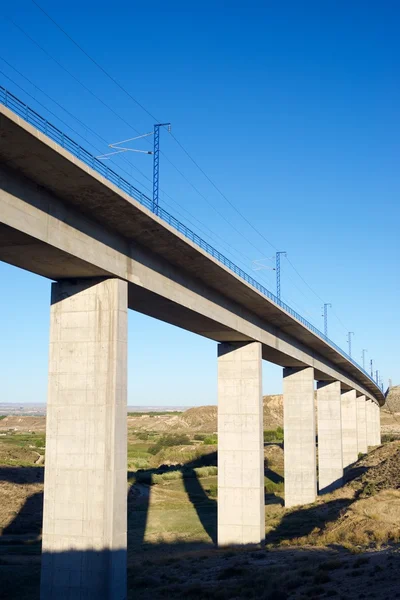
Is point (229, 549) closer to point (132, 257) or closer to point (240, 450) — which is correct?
point (240, 450)

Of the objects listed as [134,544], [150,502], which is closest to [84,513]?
[134,544]

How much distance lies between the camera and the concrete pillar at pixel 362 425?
83.5 m

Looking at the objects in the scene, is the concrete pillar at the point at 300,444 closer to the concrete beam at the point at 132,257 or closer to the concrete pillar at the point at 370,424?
the concrete beam at the point at 132,257

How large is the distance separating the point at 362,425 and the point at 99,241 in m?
72.9

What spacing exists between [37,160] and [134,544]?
2280 cm

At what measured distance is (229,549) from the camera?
105 ft

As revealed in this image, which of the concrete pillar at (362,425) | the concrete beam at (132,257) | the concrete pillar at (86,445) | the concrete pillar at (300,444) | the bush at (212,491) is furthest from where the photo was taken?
the concrete pillar at (362,425)

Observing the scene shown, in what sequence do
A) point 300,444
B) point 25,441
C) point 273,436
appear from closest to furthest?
point 300,444
point 25,441
point 273,436

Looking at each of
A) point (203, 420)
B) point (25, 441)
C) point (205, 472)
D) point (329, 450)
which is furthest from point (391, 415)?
point (329, 450)

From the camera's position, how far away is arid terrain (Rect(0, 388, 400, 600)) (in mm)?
20672

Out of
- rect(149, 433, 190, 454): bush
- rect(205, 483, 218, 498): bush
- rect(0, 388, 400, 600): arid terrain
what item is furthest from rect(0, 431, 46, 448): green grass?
rect(205, 483, 218, 498): bush

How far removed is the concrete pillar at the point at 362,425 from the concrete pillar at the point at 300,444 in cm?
3729

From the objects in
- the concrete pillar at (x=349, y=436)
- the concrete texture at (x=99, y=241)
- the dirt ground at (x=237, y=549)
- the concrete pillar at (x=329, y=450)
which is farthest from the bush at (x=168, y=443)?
the concrete texture at (x=99, y=241)

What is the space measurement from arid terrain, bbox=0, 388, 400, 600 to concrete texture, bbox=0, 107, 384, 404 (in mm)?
10457
